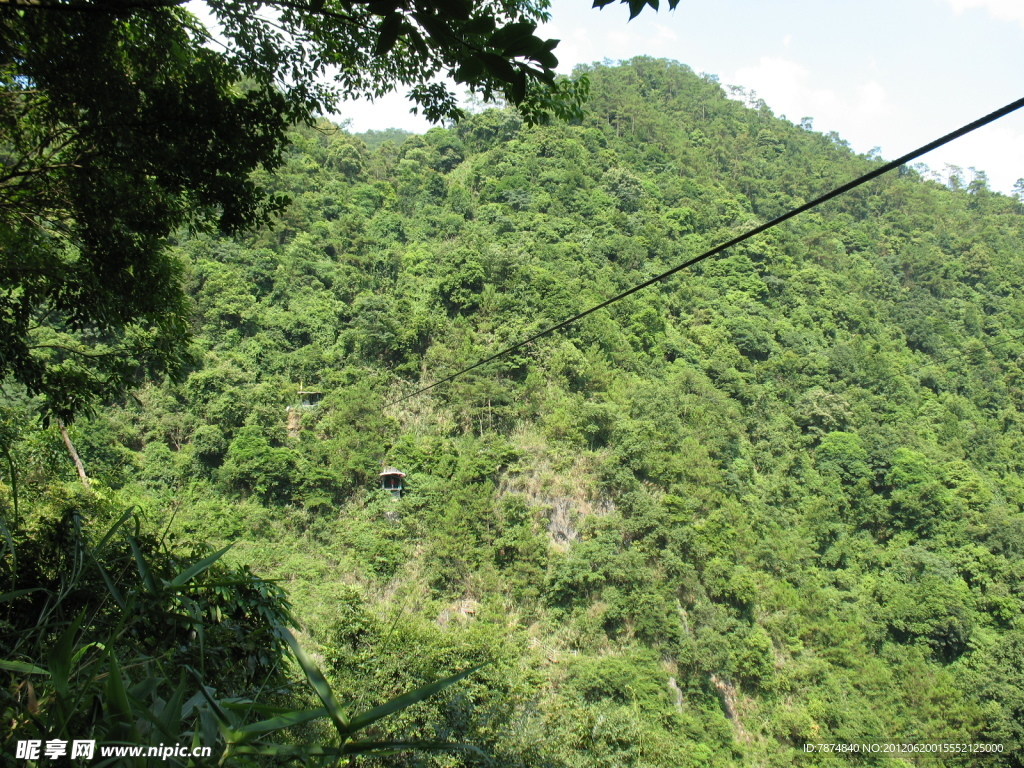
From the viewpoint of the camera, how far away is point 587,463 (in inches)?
768

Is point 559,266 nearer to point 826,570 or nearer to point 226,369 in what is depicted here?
point 226,369

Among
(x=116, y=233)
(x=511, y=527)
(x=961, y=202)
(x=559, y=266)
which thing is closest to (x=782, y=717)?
(x=511, y=527)

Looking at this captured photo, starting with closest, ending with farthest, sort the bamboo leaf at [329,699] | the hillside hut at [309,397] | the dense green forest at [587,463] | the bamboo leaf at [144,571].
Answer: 1. the bamboo leaf at [329,699]
2. the bamboo leaf at [144,571]
3. the dense green forest at [587,463]
4. the hillside hut at [309,397]

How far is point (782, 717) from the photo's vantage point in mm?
16438

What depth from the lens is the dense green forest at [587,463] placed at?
15.1m

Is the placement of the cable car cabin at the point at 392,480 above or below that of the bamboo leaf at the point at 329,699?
below

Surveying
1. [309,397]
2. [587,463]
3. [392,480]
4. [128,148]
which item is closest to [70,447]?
[128,148]

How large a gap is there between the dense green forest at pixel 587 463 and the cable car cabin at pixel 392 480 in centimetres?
31

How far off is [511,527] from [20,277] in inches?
601

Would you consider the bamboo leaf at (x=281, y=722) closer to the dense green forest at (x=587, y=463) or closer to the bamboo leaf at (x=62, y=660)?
the bamboo leaf at (x=62, y=660)

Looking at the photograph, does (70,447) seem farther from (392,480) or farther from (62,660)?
(392,480)

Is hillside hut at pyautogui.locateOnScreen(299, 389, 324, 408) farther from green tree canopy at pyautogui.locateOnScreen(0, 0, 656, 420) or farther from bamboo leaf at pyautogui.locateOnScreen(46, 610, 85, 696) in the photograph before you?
bamboo leaf at pyautogui.locateOnScreen(46, 610, 85, 696)

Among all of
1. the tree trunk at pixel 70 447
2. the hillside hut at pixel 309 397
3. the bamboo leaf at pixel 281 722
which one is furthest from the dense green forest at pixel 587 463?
the bamboo leaf at pixel 281 722

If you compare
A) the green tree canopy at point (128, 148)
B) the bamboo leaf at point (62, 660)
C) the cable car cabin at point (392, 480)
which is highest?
the green tree canopy at point (128, 148)
